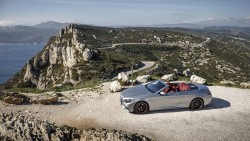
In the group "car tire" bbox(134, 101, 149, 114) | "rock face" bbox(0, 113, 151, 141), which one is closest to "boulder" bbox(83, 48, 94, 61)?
"car tire" bbox(134, 101, 149, 114)

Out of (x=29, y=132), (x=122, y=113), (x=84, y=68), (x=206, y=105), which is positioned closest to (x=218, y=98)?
(x=206, y=105)

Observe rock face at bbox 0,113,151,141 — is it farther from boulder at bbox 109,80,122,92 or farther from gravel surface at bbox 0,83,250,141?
boulder at bbox 109,80,122,92

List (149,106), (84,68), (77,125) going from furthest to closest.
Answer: (84,68)
(149,106)
(77,125)

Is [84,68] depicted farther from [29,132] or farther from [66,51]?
[29,132]

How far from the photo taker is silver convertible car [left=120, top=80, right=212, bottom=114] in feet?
50.9

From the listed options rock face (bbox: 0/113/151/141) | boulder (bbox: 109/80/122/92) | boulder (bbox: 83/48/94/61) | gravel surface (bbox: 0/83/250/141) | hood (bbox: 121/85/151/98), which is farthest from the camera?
boulder (bbox: 83/48/94/61)

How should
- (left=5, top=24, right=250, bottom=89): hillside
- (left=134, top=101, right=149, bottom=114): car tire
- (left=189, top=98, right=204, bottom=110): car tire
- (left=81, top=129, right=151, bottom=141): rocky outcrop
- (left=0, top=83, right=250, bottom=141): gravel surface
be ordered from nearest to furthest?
(left=81, top=129, right=151, bottom=141): rocky outcrop, (left=0, top=83, right=250, bottom=141): gravel surface, (left=134, top=101, right=149, bottom=114): car tire, (left=189, top=98, right=204, bottom=110): car tire, (left=5, top=24, right=250, bottom=89): hillside

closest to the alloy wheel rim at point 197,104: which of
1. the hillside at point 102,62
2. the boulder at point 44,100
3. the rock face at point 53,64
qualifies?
the boulder at point 44,100

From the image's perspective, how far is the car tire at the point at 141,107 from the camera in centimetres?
1547

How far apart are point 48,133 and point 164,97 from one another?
21.1 ft

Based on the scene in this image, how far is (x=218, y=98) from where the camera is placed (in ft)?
62.1

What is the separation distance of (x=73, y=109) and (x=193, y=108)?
7022 mm

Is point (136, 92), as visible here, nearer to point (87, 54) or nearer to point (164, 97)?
point (164, 97)

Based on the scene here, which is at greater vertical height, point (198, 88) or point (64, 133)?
point (198, 88)
